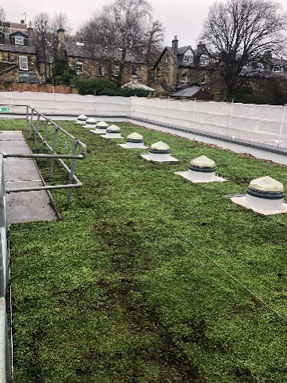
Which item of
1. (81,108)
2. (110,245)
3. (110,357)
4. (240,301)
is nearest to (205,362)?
(110,357)

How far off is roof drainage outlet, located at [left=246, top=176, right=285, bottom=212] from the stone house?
45.0 meters

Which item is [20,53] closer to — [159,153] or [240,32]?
[240,32]

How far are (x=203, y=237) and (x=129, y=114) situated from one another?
21.5 metres

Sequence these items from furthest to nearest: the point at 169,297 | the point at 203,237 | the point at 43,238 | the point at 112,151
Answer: the point at 112,151, the point at 203,237, the point at 43,238, the point at 169,297

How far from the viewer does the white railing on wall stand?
11641 millimetres

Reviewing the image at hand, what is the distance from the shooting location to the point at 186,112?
56.2ft

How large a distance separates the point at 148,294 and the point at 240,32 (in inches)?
1710

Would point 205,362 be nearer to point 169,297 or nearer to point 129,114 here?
→ point 169,297

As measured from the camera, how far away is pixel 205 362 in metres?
2.37

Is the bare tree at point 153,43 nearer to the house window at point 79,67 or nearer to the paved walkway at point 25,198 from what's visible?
the house window at point 79,67

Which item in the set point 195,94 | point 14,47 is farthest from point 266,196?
point 14,47

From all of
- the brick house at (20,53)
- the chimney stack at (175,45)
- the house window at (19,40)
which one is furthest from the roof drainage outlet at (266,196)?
the house window at (19,40)

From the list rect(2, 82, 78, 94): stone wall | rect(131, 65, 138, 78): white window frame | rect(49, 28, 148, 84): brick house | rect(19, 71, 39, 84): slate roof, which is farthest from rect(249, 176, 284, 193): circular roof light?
rect(131, 65, 138, 78): white window frame

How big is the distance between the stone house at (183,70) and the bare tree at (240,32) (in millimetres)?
6771
